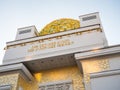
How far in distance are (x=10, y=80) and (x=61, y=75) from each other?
82.6 inches

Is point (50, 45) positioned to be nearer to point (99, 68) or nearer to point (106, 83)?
point (99, 68)

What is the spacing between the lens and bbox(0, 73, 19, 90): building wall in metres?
6.78

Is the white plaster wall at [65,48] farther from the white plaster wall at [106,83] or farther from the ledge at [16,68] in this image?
the white plaster wall at [106,83]

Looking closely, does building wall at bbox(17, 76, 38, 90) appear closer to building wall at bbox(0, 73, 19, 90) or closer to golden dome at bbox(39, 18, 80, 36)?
building wall at bbox(0, 73, 19, 90)

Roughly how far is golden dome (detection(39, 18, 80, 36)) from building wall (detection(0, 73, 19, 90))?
303 cm

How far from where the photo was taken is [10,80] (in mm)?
6961

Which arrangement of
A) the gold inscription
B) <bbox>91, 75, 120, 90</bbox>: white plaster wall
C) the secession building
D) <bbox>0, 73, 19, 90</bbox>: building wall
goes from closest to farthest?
<bbox>91, 75, 120, 90</bbox>: white plaster wall
the secession building
<bbox>0, 73, 19, 90</bbox>: building wall
the gold inscription

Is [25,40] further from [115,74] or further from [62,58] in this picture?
[115,74]

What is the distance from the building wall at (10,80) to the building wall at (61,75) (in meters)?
1.17

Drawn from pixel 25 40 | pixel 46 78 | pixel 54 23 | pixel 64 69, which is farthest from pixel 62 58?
pixel 54 23

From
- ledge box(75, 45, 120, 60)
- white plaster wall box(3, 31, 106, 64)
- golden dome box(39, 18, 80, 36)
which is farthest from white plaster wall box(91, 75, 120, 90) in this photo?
golden dome box(39, 18, 80, 36)

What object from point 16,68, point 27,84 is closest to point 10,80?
point 16,68

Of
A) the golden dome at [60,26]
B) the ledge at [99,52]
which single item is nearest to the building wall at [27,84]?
the ledge at [99,52]

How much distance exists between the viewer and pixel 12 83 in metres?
6.83
